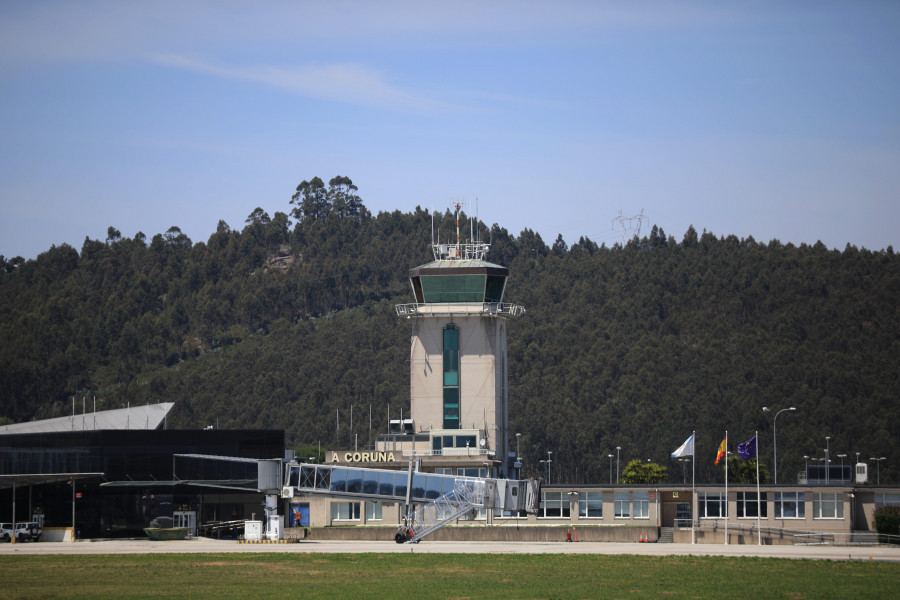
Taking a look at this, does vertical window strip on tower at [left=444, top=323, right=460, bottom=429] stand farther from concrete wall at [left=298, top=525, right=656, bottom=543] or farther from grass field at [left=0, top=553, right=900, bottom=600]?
grass field at [left=0, top=553, right=900, bottom=600]

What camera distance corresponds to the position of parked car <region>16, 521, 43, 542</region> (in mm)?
79875

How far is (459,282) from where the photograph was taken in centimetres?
12038

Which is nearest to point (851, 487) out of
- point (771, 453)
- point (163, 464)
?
point (163, 464)

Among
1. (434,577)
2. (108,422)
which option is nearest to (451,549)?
(434,577)

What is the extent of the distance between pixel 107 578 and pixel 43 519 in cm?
3879

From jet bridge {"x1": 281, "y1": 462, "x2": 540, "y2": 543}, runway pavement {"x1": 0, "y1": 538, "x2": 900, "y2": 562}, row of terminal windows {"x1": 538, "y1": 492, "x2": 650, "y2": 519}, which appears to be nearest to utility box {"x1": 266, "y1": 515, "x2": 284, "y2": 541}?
jet bridge {"x1": 281, "y1": 462, "x2": 540, "y2": 543}

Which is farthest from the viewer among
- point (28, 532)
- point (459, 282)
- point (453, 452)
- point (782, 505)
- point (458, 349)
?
point (458, 349)

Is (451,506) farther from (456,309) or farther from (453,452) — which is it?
(456,309)

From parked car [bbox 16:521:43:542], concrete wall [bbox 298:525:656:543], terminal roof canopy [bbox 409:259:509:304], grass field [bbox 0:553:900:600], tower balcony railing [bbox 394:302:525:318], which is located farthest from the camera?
tower balcony railing [bbox 394:302:525:318]

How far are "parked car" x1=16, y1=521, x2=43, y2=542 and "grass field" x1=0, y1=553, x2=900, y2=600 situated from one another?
1645cm

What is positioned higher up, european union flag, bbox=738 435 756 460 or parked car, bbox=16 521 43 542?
european union flag, bbox=738 435 756 460

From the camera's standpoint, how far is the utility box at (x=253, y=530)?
80312mm

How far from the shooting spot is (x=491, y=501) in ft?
260

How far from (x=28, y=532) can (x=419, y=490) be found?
25927 millimetres
